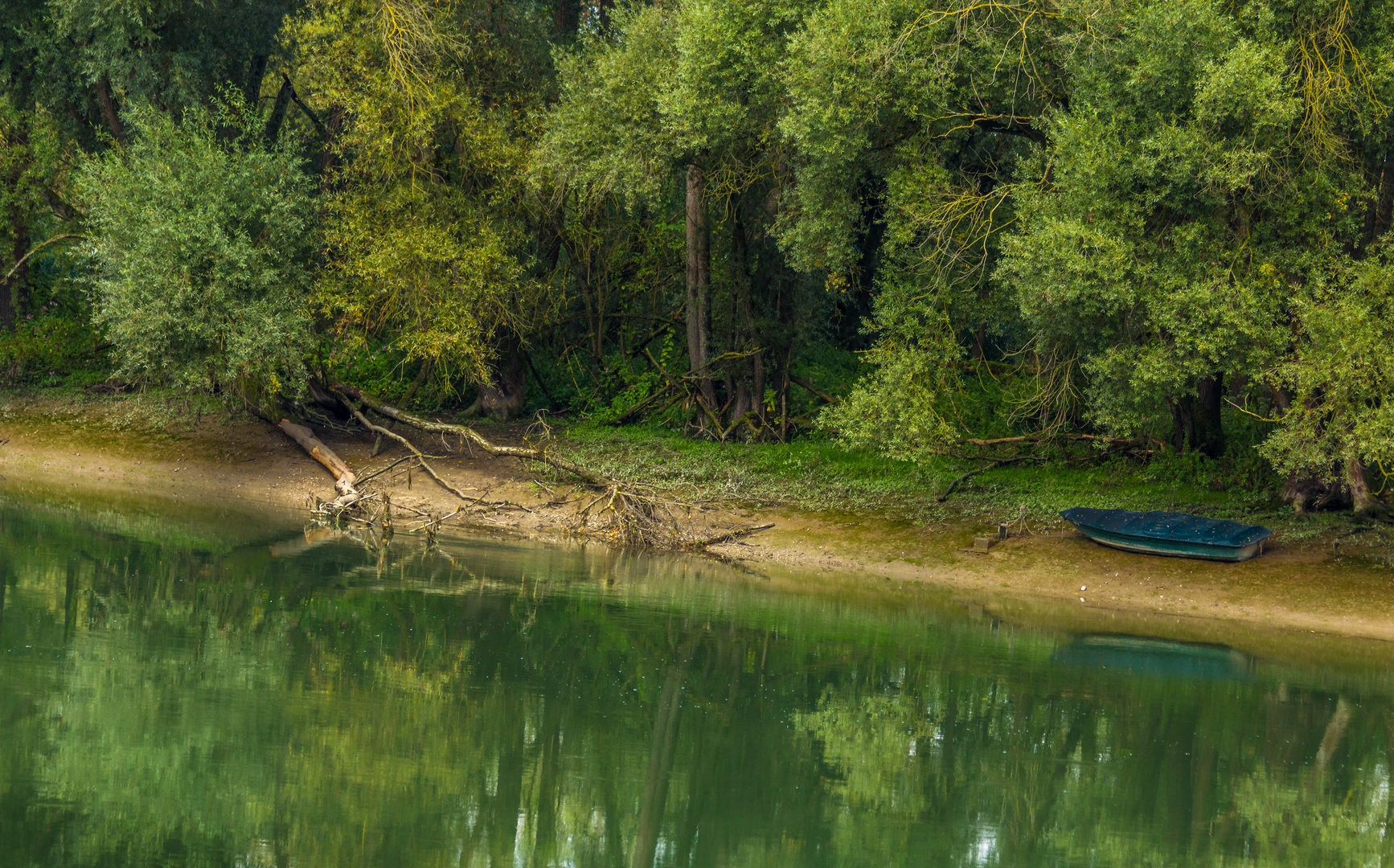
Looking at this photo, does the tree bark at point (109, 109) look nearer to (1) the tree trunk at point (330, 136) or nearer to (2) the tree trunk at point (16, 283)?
(2) the tree trunk at point (16, 283)

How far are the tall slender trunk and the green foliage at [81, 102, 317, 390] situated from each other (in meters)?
7.98

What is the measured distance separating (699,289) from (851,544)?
825 cm

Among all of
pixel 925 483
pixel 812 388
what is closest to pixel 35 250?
pixel 812 388

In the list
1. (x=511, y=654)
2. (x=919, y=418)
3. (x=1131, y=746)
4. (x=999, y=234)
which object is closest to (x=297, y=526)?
(x=511, y=654)

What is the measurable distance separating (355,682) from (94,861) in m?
4.73

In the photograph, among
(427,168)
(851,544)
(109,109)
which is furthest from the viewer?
(109,109)

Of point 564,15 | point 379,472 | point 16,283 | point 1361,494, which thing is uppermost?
point 564,15

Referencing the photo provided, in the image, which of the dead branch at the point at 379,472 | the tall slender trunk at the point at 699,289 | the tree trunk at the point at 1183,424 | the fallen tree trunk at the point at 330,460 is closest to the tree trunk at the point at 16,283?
the fallen tree trunk at the point at 330,460

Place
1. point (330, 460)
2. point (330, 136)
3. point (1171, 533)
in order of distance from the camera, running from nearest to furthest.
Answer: point (1171, 533) < point (330, 460) < point (330, 136)

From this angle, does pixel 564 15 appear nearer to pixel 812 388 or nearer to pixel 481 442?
pixel 812 388

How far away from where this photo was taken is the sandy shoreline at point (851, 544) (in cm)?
1830

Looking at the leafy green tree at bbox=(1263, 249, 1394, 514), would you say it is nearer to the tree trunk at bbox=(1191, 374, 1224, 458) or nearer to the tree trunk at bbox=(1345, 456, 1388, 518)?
the tree trunk at bbox=(1345, 456, 1388, 518)

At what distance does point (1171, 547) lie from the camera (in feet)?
63.7

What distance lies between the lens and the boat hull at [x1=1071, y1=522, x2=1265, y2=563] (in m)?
19.0
